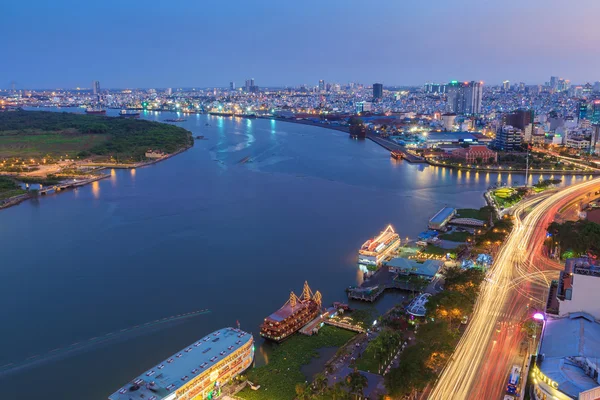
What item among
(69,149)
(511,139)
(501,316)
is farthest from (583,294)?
(69,149)

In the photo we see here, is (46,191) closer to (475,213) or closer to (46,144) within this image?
(46,144)

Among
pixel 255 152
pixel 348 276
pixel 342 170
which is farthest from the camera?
pixel 255 152

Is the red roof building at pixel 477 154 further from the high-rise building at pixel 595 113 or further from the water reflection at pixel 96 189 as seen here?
the high-rise building at pixel 595 113

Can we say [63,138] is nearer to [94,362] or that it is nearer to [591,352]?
[94,362]

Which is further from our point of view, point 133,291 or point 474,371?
point 133,291

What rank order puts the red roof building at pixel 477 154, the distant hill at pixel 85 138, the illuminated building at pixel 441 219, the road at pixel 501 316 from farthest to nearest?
1. the distant hill at pixel 85 138
2. the red roof building at pixel 477 154
3. the illuminated building at pixel 441 219
4. the road at pixel 501 316

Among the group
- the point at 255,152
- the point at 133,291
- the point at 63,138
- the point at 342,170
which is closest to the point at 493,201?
the point at 342,170

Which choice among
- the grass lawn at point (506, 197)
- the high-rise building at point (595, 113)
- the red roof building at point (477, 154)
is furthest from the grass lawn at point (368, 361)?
the high-rise building at point (595, 113)
